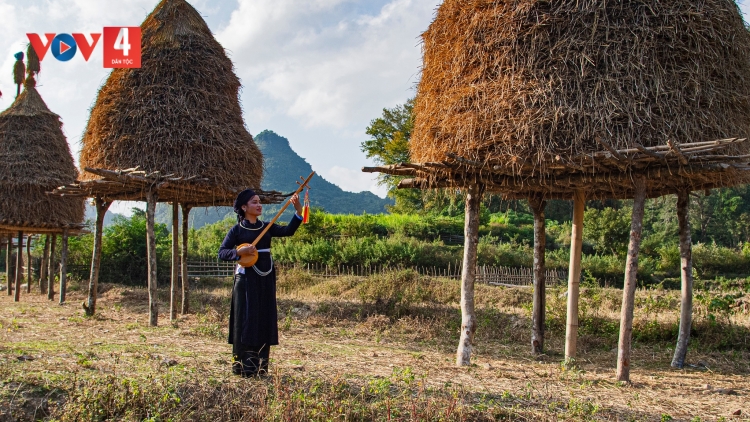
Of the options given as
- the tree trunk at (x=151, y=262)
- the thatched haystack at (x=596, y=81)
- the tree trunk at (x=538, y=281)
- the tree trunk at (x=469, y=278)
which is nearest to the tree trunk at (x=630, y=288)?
the thatched haystack at (x=596, y=81)

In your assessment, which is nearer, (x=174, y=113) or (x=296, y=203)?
(x=296, y=203)

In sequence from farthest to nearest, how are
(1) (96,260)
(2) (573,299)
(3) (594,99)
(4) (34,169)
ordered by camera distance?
(4) (34,169) < (1) (96,260) < (2) (573,299) < (3) (594,99)

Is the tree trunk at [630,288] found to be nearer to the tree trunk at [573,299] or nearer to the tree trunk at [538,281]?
the tree trunk at [573,299]

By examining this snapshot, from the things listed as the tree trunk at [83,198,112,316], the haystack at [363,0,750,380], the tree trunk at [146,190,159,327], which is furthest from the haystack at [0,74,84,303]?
the haystack at [363,0,750,380]

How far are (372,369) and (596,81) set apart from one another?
4.05 metres

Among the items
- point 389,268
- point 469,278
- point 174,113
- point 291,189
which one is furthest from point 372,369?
point 291,189

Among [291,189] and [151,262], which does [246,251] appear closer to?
[151,262]

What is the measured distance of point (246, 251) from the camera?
17.1 ft

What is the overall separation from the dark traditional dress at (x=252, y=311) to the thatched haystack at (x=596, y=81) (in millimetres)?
2926

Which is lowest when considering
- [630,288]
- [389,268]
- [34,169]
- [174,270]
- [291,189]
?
[389,268]

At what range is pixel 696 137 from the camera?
644 cm

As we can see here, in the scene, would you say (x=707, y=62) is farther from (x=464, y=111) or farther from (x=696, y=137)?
(x=464, y=111)

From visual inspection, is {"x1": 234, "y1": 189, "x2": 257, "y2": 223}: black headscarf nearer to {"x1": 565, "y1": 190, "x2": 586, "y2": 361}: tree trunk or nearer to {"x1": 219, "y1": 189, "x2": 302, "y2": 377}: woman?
{"x1": 219, "y1": 189, "x2": 302, "y2": 377}: woman

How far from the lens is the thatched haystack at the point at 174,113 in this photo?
10055 millimetres
